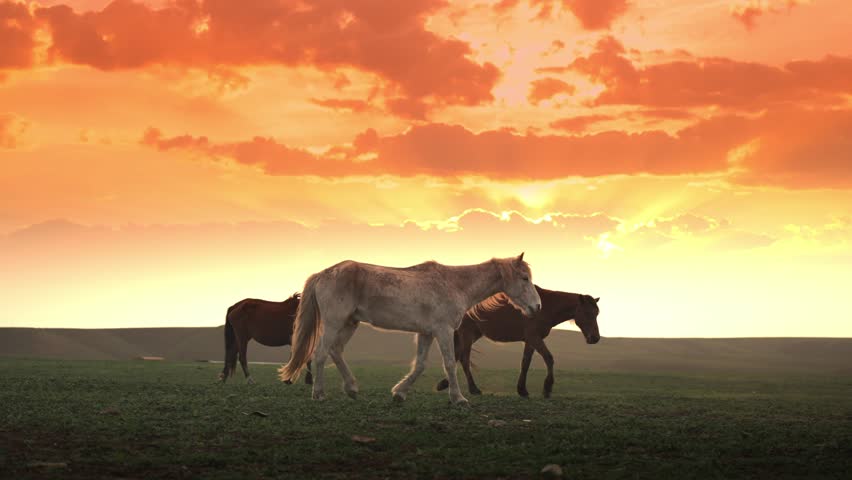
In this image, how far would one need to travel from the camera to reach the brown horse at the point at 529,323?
78.2 ft

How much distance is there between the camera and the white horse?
18.5 metres

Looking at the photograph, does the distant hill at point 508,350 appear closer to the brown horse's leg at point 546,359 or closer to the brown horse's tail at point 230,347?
the brown horse's tail at point 230,347

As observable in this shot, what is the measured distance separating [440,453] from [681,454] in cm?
353

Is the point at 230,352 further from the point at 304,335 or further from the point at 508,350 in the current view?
the point at 508,350

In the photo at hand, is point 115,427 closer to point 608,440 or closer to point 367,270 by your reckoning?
point 367,270

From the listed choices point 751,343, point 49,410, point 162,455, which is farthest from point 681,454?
point 751,343

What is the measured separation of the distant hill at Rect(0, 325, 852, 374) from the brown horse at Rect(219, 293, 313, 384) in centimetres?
3986

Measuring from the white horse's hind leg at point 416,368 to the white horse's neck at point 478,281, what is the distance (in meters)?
1.23

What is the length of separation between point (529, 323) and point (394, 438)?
10889 mm

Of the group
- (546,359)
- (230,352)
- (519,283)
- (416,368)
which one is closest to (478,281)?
(519,283)

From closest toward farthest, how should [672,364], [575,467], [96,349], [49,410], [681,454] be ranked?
[575,467] < [681,454] < [49,410] < [672,364] < [96,349]

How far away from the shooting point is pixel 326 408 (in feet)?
55.8

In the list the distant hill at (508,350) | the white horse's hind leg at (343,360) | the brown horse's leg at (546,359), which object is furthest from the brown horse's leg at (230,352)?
the distant hill at (508,350)

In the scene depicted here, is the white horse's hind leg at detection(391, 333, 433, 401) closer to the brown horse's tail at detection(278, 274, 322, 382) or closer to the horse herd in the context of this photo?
the horse herd
